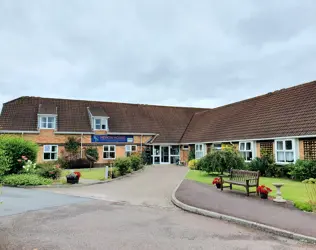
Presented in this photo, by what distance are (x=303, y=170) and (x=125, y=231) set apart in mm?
12343

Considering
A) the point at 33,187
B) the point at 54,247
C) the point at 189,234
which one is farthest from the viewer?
the point at 33,187

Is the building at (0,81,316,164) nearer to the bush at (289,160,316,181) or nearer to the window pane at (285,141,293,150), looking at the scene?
the window pane at (285,141,293,150)

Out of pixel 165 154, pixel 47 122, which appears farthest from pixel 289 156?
pixel 47 122

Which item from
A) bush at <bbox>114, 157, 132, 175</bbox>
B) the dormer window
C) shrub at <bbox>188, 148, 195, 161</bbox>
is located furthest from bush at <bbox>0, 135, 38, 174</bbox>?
shrub at <bbox>188, 148, 195, 161</bbox>

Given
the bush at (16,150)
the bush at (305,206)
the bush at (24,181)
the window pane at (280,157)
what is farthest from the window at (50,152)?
the bush at (305,206)

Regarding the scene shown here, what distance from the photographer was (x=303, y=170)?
14789mm

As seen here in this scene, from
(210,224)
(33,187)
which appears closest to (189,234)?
(210,224)

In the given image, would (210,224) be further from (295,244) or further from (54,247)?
(54,247)

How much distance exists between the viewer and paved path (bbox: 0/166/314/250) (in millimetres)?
5480

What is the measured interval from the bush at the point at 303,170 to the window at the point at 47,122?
22970 millimetres

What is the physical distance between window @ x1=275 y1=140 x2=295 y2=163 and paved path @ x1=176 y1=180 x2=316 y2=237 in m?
8.04

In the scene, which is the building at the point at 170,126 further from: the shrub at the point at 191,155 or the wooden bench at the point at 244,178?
the wooden bench at the point at 244,178

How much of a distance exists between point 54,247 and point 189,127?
28.5 metres

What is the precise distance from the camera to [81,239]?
580 centimetres
